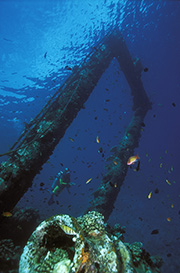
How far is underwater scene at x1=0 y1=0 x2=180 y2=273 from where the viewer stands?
6.91ft

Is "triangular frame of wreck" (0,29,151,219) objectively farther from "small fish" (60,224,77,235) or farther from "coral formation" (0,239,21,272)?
"small fish" (60,224,77,235)

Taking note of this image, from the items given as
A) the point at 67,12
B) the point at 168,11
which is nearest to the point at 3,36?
the point at 67,12

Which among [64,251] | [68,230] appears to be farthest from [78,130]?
[68,230]

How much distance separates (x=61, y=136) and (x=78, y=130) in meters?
9.29

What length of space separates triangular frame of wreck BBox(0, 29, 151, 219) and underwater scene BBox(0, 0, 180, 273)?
33mm

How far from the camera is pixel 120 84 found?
30250 mm

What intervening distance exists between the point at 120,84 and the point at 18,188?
3025 centimetres

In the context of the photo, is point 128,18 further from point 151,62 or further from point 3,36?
point 3,36

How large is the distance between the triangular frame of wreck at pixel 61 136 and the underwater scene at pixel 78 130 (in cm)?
3

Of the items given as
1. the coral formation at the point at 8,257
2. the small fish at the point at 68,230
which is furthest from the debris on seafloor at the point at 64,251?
the coral formation at the point at 8,257

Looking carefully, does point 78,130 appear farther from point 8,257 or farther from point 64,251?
point 64,251

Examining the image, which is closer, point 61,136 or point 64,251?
point 64,251

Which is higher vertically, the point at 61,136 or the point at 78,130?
the point at 78,130

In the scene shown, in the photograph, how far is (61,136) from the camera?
18.9 ft
